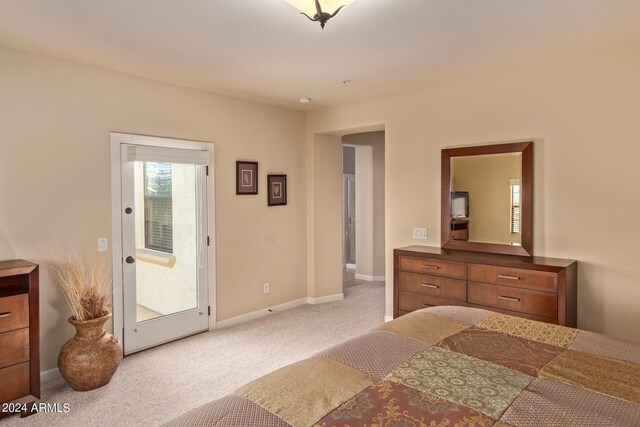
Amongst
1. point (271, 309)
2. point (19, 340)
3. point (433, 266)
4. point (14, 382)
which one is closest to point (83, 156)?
point (19, 340)

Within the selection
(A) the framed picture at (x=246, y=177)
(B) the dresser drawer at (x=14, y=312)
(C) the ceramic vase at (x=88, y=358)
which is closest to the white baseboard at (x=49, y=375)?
(C) the ceramic vase at (x=88, y=358)

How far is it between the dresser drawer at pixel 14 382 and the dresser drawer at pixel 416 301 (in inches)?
117

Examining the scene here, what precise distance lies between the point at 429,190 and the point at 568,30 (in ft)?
6.06

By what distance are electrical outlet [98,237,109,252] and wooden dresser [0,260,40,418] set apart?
72 centimetres

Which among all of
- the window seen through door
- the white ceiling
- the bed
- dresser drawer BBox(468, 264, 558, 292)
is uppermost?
the white ceiling

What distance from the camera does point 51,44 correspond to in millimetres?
2879

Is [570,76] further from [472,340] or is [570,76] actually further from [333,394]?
[333,394]

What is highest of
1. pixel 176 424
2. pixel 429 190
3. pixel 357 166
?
pixel 357 166

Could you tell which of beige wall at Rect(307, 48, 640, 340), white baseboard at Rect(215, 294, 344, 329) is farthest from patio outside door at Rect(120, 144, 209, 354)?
beige wall at Rect(307, 48, 640, 340)

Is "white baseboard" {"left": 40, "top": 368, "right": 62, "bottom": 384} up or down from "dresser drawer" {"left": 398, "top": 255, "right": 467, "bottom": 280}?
down

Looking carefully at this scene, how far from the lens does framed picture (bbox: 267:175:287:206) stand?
4836mm

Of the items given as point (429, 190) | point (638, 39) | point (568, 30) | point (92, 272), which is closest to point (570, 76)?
point (638, 39)

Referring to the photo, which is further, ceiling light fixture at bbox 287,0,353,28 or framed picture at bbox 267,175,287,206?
framed picture at bbox 267,175,287,206

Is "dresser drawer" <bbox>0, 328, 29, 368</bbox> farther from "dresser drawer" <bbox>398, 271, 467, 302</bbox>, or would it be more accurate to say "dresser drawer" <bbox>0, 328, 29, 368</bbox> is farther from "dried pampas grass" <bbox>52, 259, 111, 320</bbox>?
"dresser drawer" <bbox>398, 271, 467, 302</bbox>
